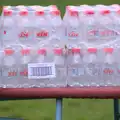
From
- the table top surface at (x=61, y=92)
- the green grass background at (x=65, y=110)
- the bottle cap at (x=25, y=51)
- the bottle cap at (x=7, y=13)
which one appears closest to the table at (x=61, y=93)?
the table top surface at (x=61, y=92)

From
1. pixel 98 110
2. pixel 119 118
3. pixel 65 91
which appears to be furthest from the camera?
pixel 98 110

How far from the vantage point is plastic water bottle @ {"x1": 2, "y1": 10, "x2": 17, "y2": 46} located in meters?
3.18

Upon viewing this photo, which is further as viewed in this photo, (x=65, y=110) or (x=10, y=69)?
(x=65, y=110)

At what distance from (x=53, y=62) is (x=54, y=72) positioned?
51 millimetres

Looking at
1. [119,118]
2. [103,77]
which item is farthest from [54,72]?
[119,118]

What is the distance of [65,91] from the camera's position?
3141mm

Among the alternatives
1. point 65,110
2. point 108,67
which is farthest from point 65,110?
point 108,67

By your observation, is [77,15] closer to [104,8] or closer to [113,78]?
[104,8]

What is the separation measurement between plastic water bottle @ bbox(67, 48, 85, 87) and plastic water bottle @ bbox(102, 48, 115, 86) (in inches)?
4.5

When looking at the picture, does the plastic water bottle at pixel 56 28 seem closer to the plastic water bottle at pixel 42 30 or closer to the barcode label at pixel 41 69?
the plastic water bottle at pixel 42 30

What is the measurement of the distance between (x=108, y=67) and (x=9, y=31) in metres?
0.54

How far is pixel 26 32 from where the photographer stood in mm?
3189

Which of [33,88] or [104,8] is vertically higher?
[104,8]

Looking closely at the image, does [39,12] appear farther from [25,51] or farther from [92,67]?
[92,67]
